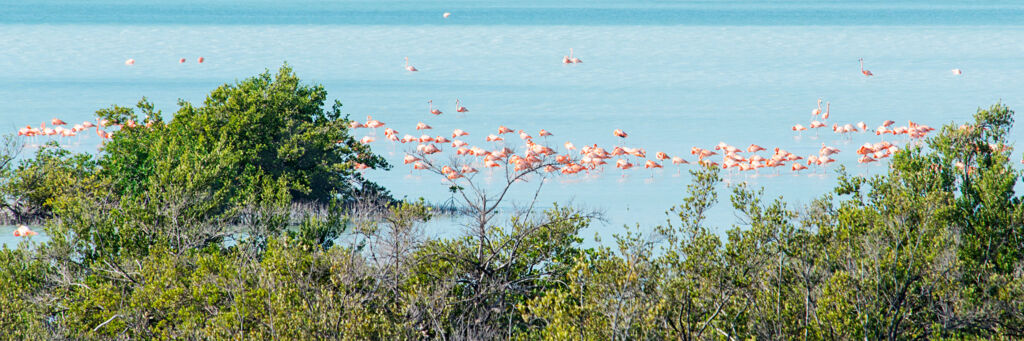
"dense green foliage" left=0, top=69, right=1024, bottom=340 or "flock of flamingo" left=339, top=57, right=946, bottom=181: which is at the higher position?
"dense green foliage" left=0, top=69, right=1024, bottom=340

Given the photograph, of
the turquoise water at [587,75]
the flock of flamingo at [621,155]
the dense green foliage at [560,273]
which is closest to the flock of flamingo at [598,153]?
the flock of flamingo at [621,155]

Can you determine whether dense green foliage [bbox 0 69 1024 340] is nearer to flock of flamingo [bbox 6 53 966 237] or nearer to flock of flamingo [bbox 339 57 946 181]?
flock of flamingo [bbox 6 53 966 237]

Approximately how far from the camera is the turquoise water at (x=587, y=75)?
55625 mm

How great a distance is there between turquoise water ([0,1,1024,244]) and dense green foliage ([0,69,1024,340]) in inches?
160

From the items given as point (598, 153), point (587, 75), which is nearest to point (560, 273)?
point (598, 153)

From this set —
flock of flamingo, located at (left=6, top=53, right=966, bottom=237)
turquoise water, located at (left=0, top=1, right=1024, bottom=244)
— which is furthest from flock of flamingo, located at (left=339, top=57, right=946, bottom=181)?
turquoise water, located at (left=0, top=1, right=1024, bottom=244)

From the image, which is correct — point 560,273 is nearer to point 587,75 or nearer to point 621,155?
point 621,155

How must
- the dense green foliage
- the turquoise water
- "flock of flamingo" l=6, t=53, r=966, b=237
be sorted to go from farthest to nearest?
the turquoise water < "flock of flamingo" l=6, t=53, r=966, b=237 < the dense green foliage

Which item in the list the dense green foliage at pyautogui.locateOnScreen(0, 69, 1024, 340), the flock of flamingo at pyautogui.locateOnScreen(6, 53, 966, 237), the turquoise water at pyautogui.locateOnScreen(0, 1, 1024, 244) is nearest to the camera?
the dense green foliage at pyautogui.locateOnScreen(0, 69, 1024, 340)

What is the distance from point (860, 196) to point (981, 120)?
2.57 meters

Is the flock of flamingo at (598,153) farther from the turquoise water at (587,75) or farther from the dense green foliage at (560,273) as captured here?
the dense green foliage at (560,273)

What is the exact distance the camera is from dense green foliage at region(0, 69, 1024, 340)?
16000 mm

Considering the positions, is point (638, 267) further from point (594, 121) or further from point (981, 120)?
point (594, 121)

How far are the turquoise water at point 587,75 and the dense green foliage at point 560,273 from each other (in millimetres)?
4071
